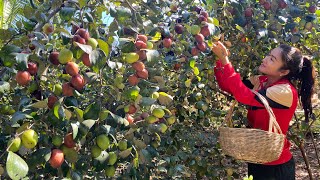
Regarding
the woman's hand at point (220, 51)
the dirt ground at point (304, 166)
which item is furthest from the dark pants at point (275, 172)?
the dirt ground at point (304, 166)

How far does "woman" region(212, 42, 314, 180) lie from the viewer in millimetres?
2107

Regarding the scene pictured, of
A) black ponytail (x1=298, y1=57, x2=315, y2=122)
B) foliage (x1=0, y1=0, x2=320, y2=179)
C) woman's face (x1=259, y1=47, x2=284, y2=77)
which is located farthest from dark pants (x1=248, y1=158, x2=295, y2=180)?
woman's face (x1=259, y1=47, x2=284, y2=77)

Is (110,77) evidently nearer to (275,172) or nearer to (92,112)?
(92,112)

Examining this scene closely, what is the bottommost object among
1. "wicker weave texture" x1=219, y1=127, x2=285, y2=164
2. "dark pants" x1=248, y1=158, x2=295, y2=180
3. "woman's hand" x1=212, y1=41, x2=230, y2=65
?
"dark pants" x1=248, y1=158, x2=295, y2=180

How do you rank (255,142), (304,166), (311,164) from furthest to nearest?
(311,164), (304,166), (255,142)

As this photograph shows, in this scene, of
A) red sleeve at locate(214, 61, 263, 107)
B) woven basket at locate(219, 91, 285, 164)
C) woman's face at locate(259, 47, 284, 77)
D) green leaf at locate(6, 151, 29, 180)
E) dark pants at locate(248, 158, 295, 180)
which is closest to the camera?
green leaf at locate(6, 151, 29, 180)

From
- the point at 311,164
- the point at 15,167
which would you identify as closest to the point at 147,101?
the point at 15,167

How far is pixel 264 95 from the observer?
7.00ft

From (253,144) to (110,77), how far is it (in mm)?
766

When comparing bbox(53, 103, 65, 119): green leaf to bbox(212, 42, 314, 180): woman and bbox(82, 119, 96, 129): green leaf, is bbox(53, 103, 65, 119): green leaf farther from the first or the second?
bbox(212, 42, 314, 180): woman

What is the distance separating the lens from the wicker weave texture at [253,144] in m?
1.97

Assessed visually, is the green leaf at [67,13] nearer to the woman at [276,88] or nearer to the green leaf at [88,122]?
the green leaf at [88,122]

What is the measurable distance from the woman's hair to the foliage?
88mm

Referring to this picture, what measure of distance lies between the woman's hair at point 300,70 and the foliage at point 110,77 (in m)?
0.09
